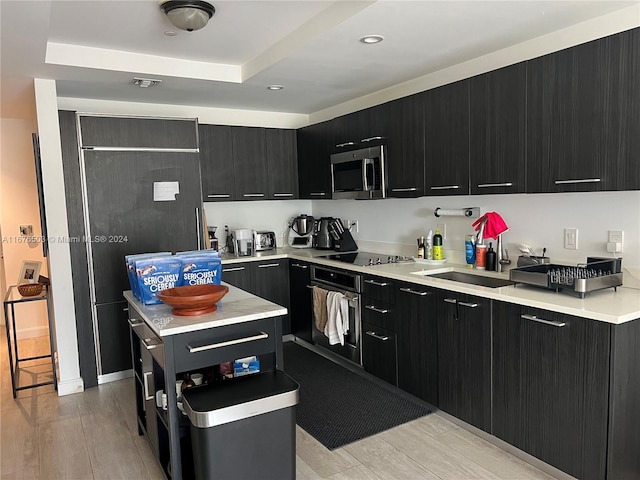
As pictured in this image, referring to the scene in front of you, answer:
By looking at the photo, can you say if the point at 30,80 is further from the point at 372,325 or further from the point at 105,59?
the point at 372,325

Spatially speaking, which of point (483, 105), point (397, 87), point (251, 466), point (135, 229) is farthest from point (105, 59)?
point (251, 466)

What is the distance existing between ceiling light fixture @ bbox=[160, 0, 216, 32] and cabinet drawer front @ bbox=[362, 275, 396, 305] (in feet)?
6.57

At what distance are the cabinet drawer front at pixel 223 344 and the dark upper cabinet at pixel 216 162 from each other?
2578 mm

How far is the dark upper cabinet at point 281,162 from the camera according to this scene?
485 centimetres

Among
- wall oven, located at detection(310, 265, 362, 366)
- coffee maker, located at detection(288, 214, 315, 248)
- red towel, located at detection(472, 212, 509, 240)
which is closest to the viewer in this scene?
red towel, located at detection(472, 212, 509, 240)

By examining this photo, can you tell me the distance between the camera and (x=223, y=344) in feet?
6.95

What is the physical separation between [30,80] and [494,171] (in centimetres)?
332

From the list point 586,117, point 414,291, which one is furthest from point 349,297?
point 586,117

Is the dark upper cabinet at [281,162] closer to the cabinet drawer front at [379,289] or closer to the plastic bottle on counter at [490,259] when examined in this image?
the cabinet drawer front at [379,289]

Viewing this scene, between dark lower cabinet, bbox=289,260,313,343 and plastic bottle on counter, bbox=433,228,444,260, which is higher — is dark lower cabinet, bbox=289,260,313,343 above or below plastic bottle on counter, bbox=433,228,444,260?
below

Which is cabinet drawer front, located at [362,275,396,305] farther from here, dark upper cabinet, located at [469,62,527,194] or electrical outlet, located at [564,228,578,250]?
electrical outlet, located at [564,228,578,250]

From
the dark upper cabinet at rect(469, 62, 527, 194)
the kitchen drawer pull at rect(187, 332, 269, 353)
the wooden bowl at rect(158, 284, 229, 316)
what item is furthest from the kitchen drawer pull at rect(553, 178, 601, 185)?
the wooden bowl at rect(158, 284, 229, 316)

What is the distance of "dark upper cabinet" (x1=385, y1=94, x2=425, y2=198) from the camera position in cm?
341

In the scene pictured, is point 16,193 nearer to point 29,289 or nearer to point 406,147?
point 29,289
